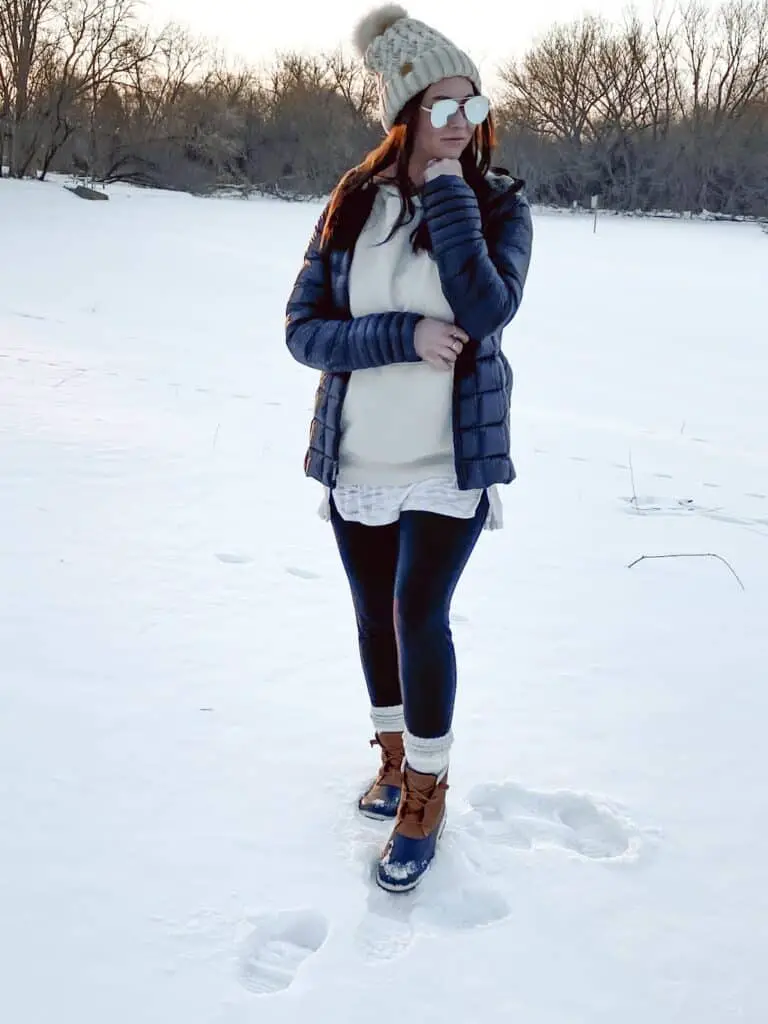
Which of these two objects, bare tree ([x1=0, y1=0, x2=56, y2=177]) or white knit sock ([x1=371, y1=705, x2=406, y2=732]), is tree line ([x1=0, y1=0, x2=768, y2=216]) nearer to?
bare tree ([x1=0, y1=0, x2=56, y2=177])

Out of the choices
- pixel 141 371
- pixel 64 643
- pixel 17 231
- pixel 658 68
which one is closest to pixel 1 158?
pixel 17 231

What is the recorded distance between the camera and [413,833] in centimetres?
194

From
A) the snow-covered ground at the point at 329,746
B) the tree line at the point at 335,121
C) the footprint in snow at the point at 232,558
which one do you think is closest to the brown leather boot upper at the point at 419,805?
the snow-covered ground at the point at 329,746

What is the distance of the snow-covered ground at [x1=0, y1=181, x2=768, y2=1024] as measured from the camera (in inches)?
66.6

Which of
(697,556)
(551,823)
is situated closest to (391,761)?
(551,823)

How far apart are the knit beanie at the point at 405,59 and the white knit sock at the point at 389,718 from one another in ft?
3.89

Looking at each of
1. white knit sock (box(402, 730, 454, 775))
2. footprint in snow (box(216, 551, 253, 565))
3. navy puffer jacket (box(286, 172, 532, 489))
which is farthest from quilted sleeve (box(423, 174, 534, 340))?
footprint in snow (box(216, 551, 253, 565))

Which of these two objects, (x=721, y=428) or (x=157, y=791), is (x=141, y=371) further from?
(x=157, y=791)

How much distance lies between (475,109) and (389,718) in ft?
4.03

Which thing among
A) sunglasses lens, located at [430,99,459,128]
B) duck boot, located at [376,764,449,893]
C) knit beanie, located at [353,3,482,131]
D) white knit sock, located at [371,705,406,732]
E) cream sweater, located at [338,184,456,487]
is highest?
knit beanie, located at [353,3,482,131]

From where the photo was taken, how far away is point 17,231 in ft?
44.6

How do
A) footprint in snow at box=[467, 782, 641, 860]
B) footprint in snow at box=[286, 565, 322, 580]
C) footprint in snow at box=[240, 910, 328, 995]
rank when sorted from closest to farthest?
footprint in snow at box=[240, 910, 328, 995] → footprint in snow at box=[467, 782, 641, 860] → footprint in snow at box=[286, 565, 322, 580]

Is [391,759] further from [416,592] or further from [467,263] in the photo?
[467,263]

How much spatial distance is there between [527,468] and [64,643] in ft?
9.87
